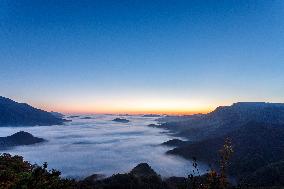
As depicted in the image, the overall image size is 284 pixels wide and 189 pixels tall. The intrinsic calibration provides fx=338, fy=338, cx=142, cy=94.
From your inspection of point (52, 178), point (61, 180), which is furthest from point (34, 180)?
point (61, 180)

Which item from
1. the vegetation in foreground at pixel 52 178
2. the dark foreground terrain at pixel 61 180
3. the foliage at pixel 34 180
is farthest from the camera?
the foliage at pixel 34 180

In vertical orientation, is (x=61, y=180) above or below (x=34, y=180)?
below

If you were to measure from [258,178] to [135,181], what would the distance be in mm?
80751

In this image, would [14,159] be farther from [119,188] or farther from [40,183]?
[119,188]

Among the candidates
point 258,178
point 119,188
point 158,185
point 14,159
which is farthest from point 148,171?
point 14,159

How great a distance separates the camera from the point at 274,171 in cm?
14925

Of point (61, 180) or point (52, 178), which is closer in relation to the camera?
point (52, 178)

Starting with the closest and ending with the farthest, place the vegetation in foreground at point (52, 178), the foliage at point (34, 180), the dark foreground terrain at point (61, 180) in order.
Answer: the vegetation in foreground at point (52, 178)
the dark foreground terrain at point (61, 180)
the foliage at point (34, 180)

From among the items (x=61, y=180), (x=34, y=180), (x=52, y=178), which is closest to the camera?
(x=34, y=180)

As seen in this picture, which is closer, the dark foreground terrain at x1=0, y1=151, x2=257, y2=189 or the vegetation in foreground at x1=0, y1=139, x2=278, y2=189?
the vegetation in foreground at x1=0, y1=139, x2=278, y2=189

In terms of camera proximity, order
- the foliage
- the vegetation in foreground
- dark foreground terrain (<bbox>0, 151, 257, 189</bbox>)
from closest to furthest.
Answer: the vegetation in foreground
dark foreground terrain (<bbox>0, 151, 257, 189</bbox>)
the foliage

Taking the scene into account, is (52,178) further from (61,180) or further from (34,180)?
(34,180)

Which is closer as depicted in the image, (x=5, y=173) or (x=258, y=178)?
(x=5, y=173)

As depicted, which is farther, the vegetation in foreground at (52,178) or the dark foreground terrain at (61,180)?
the dark foreground terrain at (61,180)
